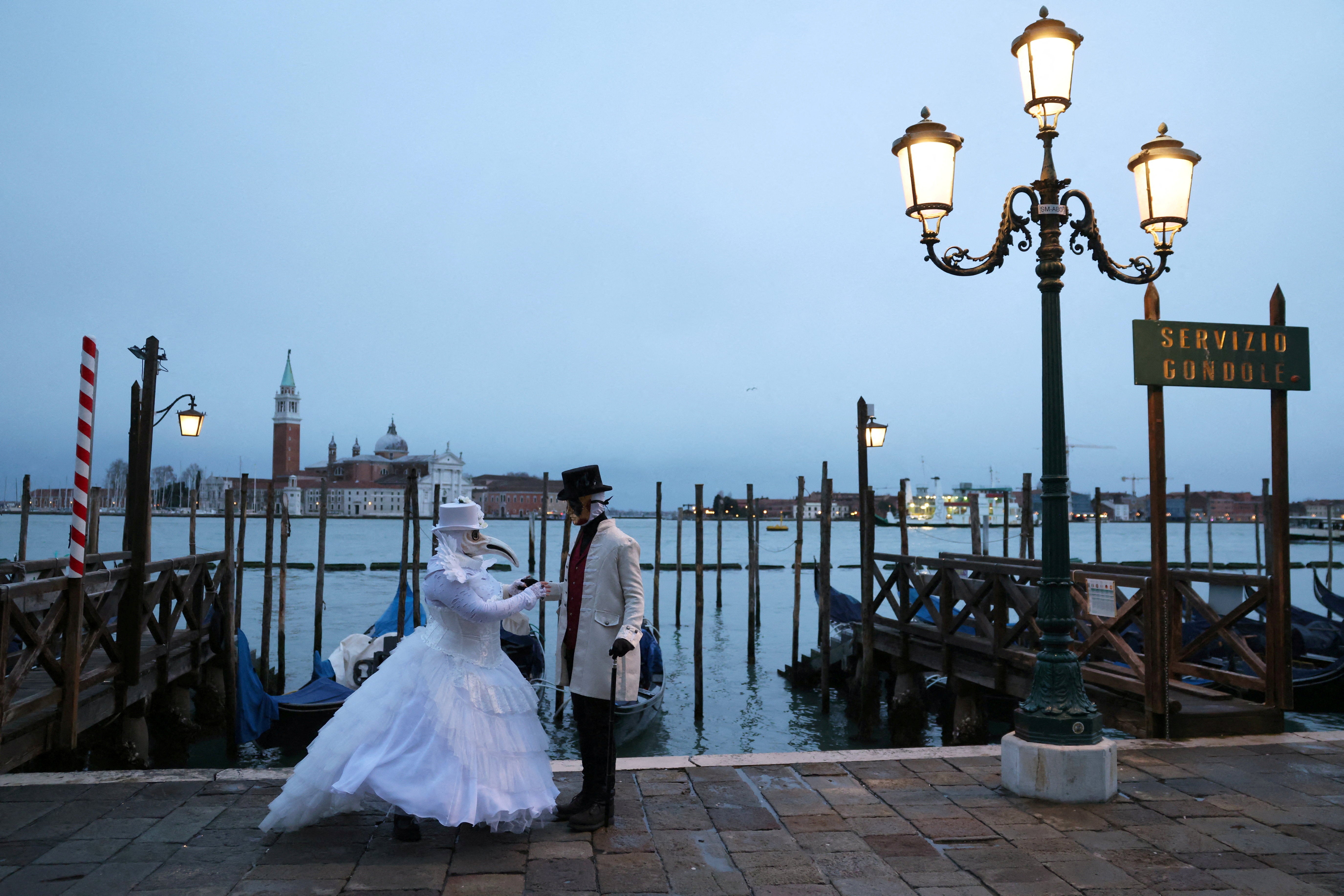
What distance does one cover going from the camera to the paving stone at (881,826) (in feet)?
11.5

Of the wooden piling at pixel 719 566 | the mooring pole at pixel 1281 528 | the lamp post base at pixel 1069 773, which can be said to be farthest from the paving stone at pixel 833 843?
the wooden piling at pixel 719 566

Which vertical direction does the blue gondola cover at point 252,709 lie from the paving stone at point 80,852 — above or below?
below

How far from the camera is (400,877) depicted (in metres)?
3.04

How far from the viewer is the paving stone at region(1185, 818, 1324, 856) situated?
3.32 meters

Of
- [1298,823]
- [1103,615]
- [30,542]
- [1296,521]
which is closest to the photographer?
[1298,823]

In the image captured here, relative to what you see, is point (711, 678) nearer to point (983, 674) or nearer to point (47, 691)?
point (983, 674)

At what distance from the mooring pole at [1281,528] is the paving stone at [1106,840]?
2300 millimetres

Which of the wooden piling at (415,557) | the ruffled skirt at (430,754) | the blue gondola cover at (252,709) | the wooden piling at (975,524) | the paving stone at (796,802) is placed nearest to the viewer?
the ruffled skirt at (430,754)

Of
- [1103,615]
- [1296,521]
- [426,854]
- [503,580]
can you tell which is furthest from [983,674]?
[1296,521]

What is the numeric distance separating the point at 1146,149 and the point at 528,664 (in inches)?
341

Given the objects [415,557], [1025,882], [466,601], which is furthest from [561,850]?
[415,557]

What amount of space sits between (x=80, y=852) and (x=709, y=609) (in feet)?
77.8

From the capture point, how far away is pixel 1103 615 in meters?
5.63

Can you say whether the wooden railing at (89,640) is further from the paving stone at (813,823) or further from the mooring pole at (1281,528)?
the mooring pole at (1281,528)
